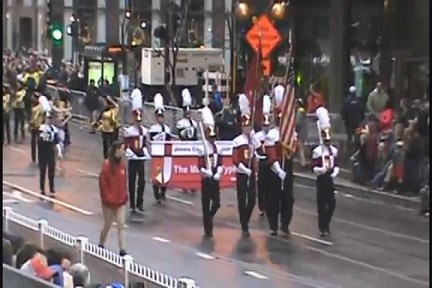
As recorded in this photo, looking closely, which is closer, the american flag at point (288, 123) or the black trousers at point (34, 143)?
the american flag at point (288, 123)

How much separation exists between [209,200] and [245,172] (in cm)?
71

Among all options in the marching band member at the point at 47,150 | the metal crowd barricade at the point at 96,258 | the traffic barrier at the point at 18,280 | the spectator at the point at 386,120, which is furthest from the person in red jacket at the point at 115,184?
the spectator at the point at 386,120

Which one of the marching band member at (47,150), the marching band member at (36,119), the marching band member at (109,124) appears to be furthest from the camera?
the marching band member at (109,124)

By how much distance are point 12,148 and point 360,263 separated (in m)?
A: 17.8

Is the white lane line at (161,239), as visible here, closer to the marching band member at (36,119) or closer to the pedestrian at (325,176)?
the pedestrian at (325,176)

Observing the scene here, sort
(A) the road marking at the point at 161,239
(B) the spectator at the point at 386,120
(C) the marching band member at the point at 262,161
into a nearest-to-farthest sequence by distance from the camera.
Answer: (A) the road marking at the point at 161,239, (C) the marching band member at the point at 262,161, (B) the spectator at the point at 386,120

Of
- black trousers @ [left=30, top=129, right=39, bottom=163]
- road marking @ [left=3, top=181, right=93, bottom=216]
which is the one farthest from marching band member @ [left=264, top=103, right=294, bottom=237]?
black trousers @ [left=30, top=129, right=39, bottom=163]

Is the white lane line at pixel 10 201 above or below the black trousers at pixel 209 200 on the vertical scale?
below

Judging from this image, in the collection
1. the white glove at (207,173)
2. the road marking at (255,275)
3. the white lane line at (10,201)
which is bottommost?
the road marking at (255,275)

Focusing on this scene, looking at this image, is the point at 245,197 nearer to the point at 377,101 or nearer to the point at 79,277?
the point at 377,101

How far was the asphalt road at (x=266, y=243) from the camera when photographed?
1704 cm

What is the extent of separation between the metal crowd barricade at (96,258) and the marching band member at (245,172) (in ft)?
15.8

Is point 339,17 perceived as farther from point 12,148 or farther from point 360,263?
point 360,263

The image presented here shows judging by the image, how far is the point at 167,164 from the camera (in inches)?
946
